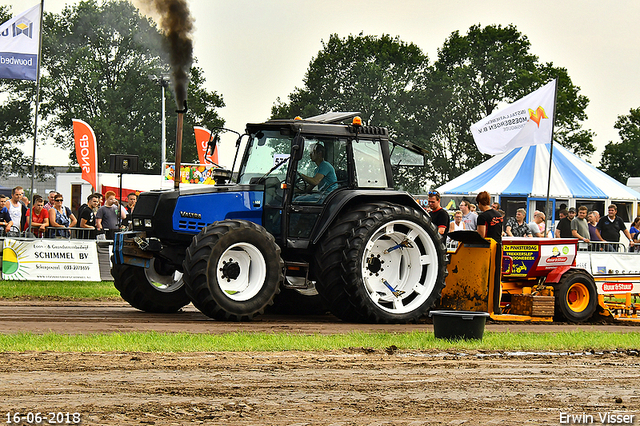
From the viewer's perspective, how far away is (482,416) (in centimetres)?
526

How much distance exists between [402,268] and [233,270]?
237cm

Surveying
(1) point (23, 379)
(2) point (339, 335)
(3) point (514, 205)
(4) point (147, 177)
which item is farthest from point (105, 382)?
(4) point (147, 177)

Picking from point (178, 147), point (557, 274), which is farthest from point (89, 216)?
point (557, 274)

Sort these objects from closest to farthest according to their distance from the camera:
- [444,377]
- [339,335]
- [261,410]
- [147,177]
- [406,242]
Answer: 1. [261,410]
2. [444,377]
3. [339,335]
4. [406,242]
5. [147,177]

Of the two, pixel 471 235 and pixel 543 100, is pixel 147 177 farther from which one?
pixel 471 235

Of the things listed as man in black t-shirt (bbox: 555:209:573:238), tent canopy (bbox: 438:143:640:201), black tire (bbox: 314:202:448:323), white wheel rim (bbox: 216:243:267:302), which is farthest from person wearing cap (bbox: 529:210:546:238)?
tent canopy (bbox: 438:143:640:201)

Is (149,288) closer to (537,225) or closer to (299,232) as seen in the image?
(299,232)

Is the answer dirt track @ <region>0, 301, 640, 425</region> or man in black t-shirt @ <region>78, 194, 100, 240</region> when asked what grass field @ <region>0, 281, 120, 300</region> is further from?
dirt track @ <region>0, 301, 640, 425</region>

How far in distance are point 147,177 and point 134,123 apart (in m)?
22.4

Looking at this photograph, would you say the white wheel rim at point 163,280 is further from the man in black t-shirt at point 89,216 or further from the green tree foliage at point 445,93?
the green tree foliage at point 445,93

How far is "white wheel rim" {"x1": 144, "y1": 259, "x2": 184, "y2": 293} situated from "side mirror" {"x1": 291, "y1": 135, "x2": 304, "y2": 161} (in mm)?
2501

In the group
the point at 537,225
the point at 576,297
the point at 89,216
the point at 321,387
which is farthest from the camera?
the point at 89,216

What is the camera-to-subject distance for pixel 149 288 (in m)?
11.4

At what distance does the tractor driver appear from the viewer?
10.6m
